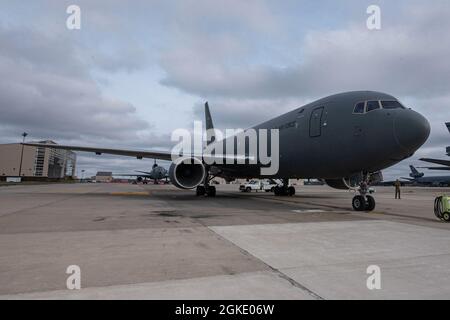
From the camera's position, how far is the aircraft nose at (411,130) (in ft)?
28.5

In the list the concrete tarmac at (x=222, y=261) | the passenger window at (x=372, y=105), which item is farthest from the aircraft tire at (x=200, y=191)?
the concrete tarmac at (x=222, y=261)

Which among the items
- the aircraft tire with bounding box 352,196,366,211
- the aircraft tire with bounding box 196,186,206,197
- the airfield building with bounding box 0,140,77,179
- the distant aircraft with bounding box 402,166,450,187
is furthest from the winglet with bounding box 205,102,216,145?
the airfield building with bounding box 0,140,77,179

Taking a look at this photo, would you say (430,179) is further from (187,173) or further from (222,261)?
(222,261)

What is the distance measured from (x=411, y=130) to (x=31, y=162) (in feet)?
425

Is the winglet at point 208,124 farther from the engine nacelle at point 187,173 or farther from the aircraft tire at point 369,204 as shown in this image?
the aircraft tire at point 369,204

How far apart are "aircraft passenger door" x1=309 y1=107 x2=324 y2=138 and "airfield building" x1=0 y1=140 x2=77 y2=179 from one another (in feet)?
333

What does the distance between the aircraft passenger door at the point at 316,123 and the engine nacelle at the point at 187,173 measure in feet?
19.4

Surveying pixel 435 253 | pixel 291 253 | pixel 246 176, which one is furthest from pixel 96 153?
pixel 435 253

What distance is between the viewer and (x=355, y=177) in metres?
11.6

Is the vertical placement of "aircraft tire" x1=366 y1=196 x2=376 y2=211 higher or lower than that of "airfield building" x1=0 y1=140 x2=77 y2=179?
lower

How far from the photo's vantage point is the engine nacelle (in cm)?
1527

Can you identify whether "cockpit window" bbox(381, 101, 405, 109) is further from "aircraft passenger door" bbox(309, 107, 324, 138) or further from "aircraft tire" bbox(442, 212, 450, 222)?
"aircraft tire" bbox(442, 212, 450, 222)

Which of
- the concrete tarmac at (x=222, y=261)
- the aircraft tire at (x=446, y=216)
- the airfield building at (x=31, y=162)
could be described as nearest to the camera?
the concrete tarmac at (x=222, y=261)
